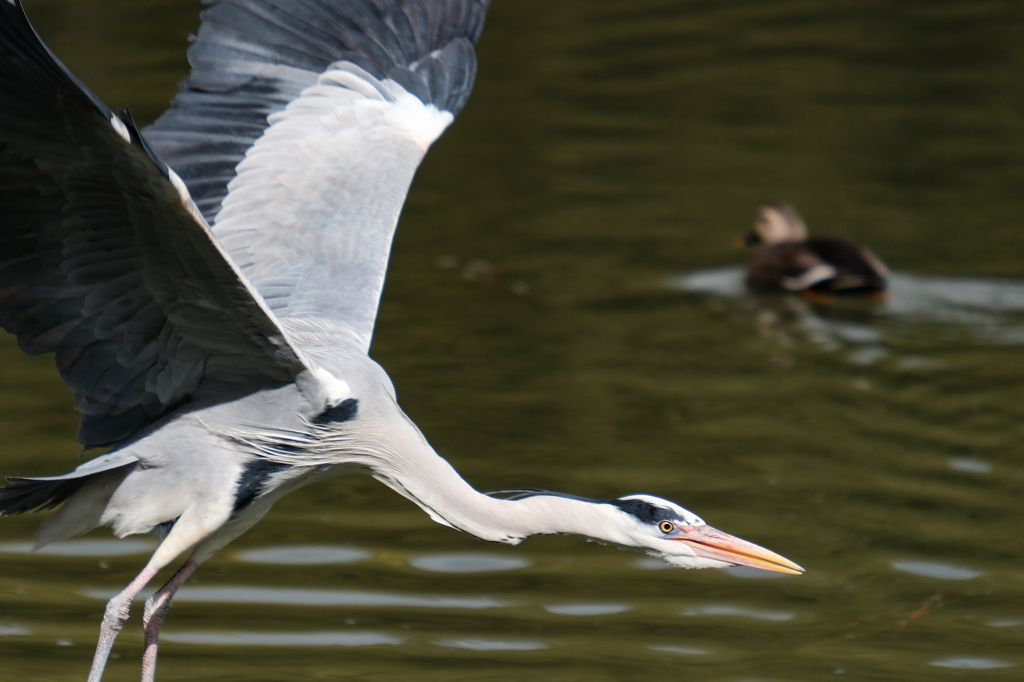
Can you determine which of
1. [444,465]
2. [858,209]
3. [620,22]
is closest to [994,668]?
[444,465]

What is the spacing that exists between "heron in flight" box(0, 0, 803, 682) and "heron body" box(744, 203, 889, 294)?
4.02 m

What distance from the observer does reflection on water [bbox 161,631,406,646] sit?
5.75 m

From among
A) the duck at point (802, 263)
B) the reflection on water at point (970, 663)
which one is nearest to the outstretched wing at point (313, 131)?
the reflection on water at point (970, 663)

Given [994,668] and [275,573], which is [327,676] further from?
[994,668]

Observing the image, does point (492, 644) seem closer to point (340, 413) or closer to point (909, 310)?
point (340, 413)

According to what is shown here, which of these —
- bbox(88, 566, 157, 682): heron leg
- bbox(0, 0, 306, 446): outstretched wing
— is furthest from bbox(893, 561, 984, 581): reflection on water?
bbox(88, 566, 157, 682): heron leg

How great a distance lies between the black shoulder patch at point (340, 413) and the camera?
5.01 meters

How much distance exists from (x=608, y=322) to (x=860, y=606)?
12.0 feet

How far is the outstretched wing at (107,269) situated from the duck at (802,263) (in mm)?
5779

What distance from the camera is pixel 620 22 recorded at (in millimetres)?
16812

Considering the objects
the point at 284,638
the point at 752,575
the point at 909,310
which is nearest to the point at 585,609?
the point at 752,575

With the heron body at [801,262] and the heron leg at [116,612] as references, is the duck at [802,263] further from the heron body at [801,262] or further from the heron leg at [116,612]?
the heron leg at [116,612]

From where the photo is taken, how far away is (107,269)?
4.54 m

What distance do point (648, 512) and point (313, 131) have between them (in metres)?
2.50
